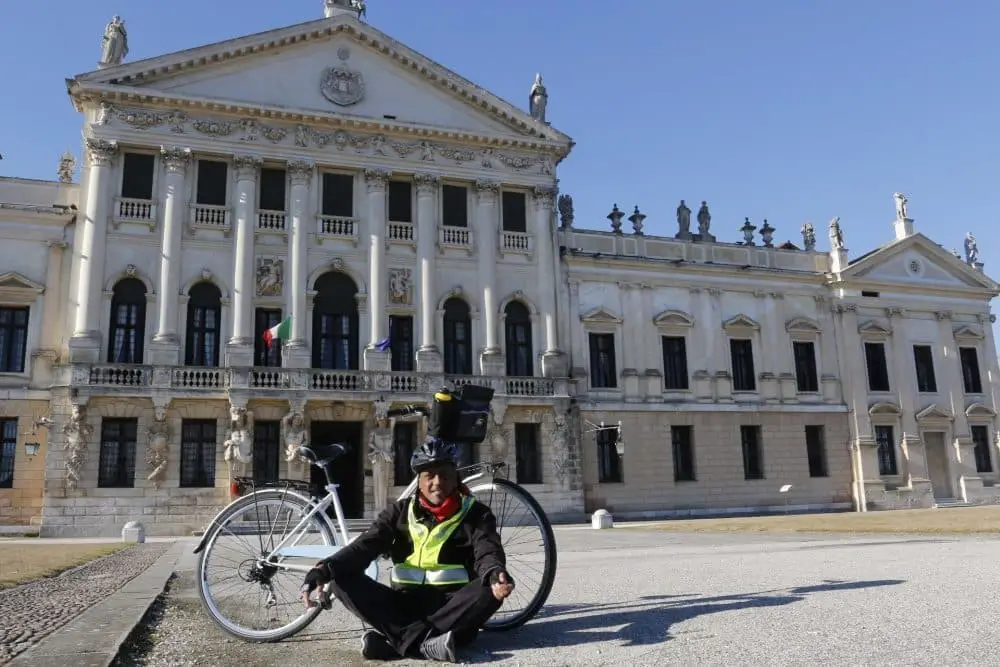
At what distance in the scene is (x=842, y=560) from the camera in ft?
34.8

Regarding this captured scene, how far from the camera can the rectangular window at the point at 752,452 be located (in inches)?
1348

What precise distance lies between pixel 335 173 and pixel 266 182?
8.31ft

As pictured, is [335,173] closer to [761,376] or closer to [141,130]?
→ [141,130]

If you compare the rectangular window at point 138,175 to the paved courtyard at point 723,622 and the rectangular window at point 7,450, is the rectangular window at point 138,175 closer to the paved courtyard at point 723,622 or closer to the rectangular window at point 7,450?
the rectangular window at point 7,450

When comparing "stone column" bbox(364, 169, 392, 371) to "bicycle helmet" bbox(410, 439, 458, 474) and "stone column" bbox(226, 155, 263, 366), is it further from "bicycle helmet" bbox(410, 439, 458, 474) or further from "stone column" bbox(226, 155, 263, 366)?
"bicycle helmet" bbox(410, 439, 458, 474)

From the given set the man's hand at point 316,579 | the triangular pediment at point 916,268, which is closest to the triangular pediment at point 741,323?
the triangular pediment at point 916,268

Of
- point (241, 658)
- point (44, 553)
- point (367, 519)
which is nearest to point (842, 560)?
point (241, 658)

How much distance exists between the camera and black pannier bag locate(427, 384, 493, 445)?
591 centimetres

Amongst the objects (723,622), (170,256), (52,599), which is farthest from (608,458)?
(723,622)

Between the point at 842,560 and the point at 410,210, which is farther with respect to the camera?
the point at 410,210

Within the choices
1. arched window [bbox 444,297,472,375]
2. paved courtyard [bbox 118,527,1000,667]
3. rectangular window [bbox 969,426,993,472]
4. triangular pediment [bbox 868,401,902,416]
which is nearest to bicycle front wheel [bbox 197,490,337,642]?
paved courtyard [bbox 118,527,1000,667]

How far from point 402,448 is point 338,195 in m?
9.75

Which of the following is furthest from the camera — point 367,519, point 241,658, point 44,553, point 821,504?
point 821,504

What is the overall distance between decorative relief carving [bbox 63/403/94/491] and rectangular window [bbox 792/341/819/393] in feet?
93.3
